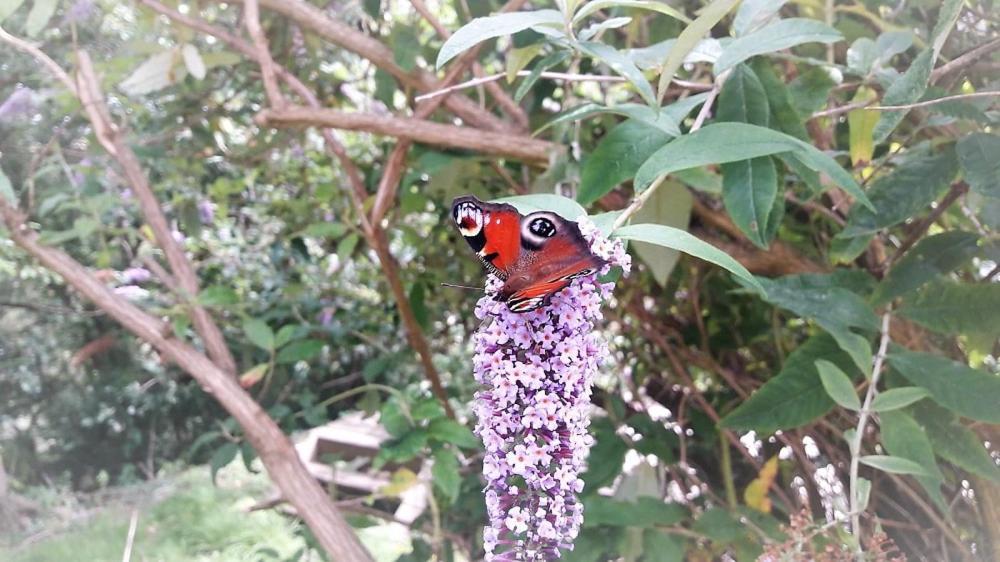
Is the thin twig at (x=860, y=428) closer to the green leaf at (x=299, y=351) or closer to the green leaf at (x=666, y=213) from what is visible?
the green leaf at (x=666, y=213)

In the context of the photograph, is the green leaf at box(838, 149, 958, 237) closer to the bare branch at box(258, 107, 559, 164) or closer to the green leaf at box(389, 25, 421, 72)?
the bare branch at box(258, 107, 559, 164)

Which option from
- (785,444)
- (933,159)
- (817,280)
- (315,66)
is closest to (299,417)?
(315,66)

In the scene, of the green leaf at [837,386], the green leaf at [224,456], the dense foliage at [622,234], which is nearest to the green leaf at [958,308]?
the dense foliage at [622,234]

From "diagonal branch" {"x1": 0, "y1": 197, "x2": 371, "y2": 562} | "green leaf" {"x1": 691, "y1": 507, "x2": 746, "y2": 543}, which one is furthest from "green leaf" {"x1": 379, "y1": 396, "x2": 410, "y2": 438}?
"green leaf" {"x1": 691, "y1": 507, "x2": 746, "y2": 543}

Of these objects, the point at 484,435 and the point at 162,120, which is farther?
the point at 162,120

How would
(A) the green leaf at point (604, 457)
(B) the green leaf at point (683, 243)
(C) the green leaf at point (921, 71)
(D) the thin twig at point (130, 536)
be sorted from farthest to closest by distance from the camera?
(D) the thin twig at point (130, 536) < (A) the green leaf at point (604, 457) < (C) the green leaf at point (921, 71) < (B) the green leaf at point (683, 243)

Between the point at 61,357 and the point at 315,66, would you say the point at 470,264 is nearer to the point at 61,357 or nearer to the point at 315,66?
the point at 315,66
